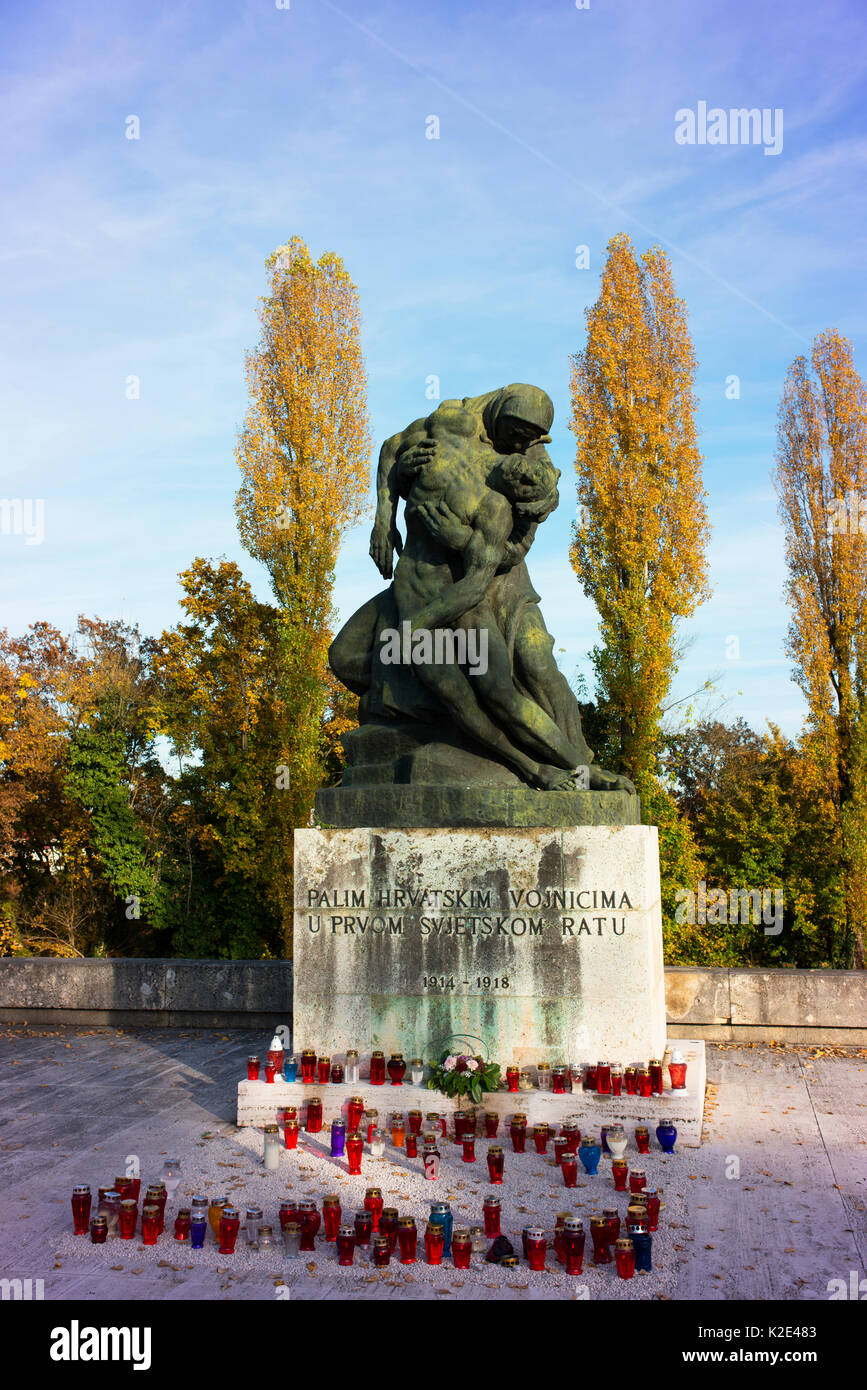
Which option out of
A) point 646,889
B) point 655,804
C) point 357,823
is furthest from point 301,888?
point 655,804

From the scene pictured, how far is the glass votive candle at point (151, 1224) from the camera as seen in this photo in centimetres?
508

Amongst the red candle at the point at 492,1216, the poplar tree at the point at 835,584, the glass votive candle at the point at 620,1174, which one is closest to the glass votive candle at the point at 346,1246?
the red candle at the point at 492,1216

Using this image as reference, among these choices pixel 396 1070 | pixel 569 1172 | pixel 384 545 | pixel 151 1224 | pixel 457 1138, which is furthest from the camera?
pixel 384 545

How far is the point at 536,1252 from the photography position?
15.7 ft

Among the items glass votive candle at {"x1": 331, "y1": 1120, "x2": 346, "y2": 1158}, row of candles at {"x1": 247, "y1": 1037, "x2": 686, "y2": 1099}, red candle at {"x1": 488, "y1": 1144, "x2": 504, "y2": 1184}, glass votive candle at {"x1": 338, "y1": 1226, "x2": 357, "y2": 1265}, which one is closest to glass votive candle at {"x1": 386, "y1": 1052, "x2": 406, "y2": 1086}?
row of candles at {"x1": 247, "y1": 1037, "x2": 686, "y2": 1099}

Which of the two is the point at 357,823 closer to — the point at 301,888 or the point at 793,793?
the point at 301,888

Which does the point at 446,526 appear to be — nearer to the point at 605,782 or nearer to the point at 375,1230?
the point at 605,782

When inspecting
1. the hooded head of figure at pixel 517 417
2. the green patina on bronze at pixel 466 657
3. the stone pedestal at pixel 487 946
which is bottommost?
the stone pedestal at pixel 487 946

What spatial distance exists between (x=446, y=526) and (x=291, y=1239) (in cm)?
476

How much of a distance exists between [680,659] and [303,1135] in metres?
19.0

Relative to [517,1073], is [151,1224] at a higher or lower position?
lower

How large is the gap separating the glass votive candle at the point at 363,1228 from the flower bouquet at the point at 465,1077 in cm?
197

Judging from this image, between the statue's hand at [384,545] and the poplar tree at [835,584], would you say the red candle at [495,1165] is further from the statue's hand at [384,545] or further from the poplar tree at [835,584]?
the poplar tree at [835,584]

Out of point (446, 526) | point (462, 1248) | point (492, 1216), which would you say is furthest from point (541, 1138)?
point (446, 526)
